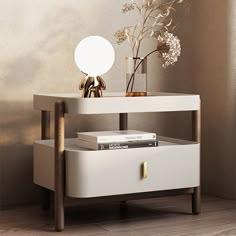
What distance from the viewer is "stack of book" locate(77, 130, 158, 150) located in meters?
2.56

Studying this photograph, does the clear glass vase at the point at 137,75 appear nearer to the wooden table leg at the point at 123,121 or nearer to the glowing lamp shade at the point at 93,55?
the glowing lamp shade at the point at 93,55

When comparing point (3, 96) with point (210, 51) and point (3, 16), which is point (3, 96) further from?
point (210, 51)

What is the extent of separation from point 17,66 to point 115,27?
563 millimetres

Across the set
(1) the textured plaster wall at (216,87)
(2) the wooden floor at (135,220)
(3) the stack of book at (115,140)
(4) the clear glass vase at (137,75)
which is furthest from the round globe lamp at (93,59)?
(1) the textured plaster wall at (216,87)

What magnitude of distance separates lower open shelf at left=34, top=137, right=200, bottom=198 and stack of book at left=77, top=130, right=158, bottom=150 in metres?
0.03

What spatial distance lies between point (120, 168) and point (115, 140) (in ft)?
0.38

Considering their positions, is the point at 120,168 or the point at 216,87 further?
the point at 216,87

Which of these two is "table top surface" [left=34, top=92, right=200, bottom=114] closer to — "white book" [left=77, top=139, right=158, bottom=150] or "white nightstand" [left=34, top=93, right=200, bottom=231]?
"white nightstand" [left=34, top=93, right=200, bottom=231]

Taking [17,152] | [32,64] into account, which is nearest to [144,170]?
[17,152]

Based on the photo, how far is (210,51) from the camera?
3.27 metres

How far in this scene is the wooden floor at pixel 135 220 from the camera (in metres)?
2.53

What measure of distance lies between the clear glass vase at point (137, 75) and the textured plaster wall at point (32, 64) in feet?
1.38

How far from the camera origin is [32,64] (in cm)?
301

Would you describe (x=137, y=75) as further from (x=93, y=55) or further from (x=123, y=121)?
Answer: (x=123, y=121)
